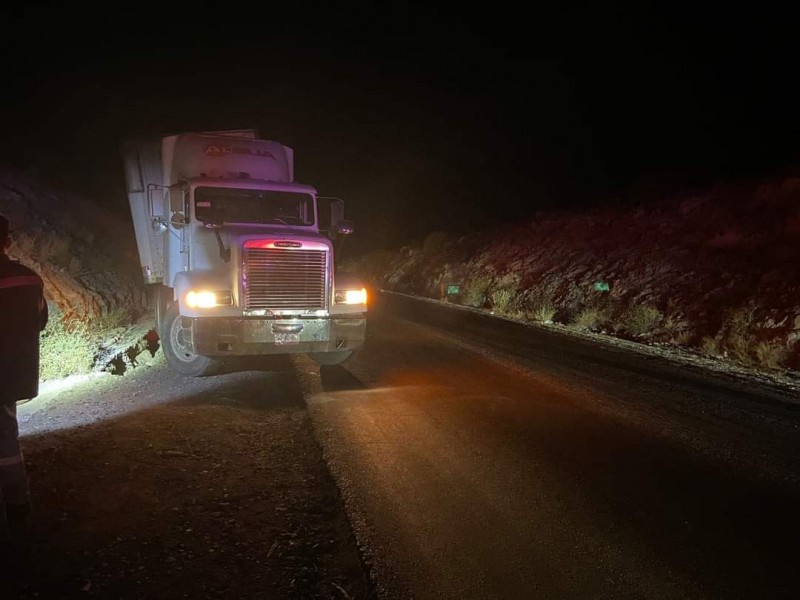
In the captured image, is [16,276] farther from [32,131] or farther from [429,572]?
[32,131]

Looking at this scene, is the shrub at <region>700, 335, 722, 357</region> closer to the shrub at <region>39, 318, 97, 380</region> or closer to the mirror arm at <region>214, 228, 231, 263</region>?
the mirror arm at <region>214, 228, 231, 263</region>

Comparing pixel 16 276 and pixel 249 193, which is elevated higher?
pixel 249 193

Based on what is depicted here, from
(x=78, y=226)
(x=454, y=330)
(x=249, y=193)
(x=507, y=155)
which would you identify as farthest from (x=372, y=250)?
(x=249, y=193)

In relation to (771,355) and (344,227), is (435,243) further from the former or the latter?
(771,355)

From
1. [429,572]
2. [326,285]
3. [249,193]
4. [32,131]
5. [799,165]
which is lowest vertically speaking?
[429,572]

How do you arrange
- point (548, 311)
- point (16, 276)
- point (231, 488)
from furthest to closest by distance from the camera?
1. point (548, 311)
2. point (231, 488)
3. point (16, 276)

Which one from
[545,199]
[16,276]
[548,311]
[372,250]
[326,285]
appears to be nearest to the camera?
[16,276]

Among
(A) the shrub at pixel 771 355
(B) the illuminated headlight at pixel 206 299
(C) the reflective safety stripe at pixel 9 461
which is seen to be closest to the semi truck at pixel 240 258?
(B) the illuminated headlight at pixel 206 299

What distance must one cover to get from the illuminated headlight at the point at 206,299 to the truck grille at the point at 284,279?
321mm

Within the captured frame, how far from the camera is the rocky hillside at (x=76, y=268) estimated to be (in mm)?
10352

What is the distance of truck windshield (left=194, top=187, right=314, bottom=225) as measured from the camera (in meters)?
9.50

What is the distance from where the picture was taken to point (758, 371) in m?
9.85

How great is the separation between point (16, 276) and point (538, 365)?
7768mm

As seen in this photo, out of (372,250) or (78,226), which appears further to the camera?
(372,250)
